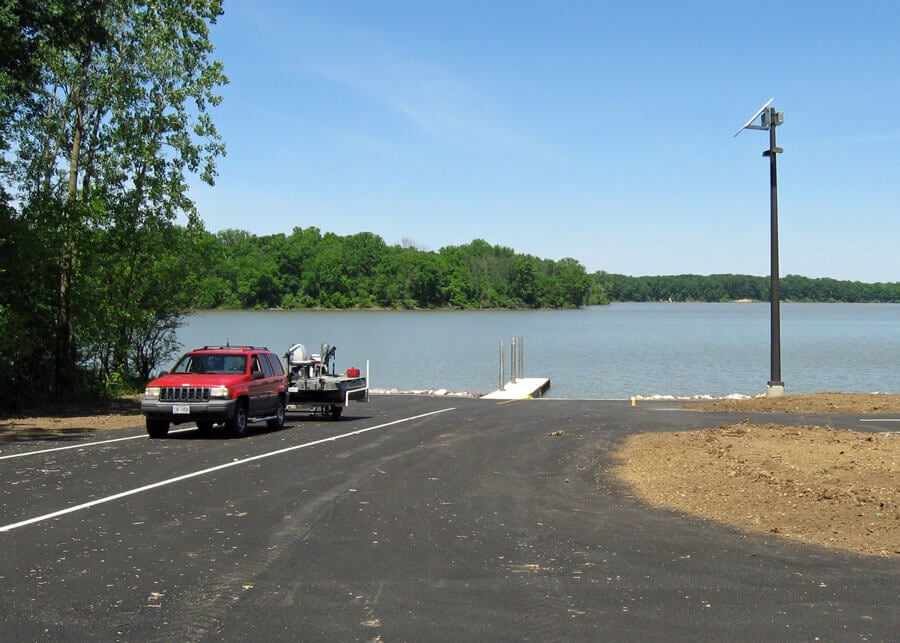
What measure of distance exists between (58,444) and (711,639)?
13871 mm

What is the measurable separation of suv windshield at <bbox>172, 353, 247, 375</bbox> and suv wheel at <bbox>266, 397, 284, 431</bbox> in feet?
4.82

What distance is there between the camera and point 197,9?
95.6 feet

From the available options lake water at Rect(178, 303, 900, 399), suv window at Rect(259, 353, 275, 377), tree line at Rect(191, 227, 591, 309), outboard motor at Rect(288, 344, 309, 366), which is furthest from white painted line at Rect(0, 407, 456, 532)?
tree line at Rect(191, 227, 591, 309)

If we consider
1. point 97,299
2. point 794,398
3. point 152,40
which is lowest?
point 794,398

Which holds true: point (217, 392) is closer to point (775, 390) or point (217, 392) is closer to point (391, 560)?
point (391, 560)

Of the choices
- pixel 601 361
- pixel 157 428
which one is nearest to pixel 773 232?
pixel 157 428

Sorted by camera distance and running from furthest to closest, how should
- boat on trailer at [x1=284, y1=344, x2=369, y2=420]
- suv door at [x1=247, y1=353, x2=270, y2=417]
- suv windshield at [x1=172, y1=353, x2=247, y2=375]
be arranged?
boat on trailer at [x1=284, y1=344, x2=369, y2=420] → suv windshield at [x1=172, y1=353, x2=247, y2=375] → suv door at [x1=247, y1=353, x2=270, y2=417]

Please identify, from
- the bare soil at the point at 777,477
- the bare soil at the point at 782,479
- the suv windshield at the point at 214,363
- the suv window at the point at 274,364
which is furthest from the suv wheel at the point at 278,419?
the bare soil at the point at 782,479

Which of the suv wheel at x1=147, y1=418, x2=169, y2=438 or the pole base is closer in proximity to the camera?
the suv wheel at x1=147, y1=418, x2=169, y2=438

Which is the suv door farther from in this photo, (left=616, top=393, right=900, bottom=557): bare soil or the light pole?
the light pole

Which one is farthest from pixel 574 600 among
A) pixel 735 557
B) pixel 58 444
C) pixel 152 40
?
pixel 152 40

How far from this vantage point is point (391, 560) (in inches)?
318

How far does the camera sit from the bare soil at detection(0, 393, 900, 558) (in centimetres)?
960

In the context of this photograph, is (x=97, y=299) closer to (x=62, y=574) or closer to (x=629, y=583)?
(x=62, y=574)
